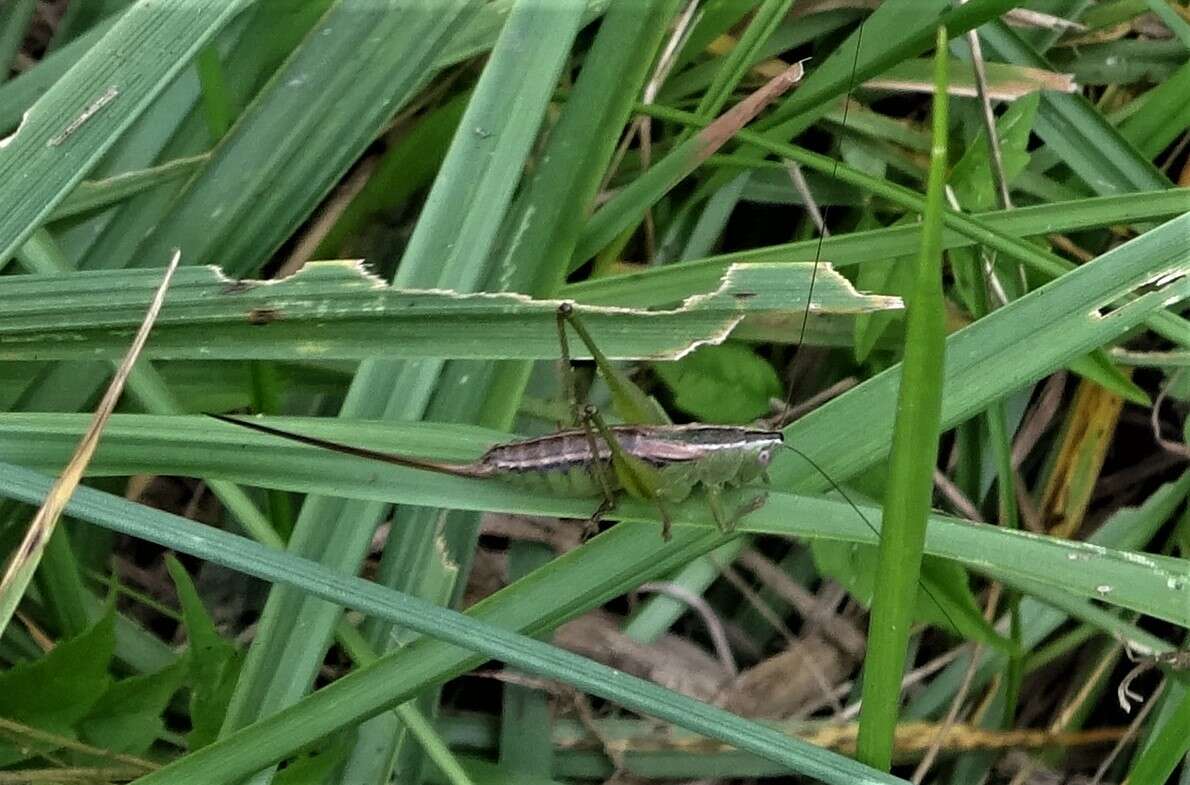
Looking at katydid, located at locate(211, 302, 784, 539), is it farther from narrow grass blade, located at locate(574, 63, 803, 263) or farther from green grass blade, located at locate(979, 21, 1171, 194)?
green grass blade, located at locate(979, 21, 1171, 194)

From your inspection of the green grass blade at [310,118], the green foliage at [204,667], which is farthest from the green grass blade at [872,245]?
the green foliage at [204,667]

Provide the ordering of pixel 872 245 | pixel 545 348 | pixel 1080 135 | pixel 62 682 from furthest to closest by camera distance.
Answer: pixel 1080 135 < pixel 872 245 < pixel 545 348 < pixel 62 682

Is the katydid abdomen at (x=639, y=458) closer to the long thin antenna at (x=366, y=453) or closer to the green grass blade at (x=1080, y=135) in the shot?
the long thin antenna at (x=366, y=453)

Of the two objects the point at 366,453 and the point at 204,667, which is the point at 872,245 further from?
the point at 204,667

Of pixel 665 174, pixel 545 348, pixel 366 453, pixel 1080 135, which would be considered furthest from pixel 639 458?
pixel 1080 135

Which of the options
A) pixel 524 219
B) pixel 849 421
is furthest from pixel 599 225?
pixel 849 421

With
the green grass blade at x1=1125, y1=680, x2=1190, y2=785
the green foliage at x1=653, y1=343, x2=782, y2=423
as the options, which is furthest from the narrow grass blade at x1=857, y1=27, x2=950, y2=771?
the green foliage at x1=653, y1=343, x2=782, y2=423
